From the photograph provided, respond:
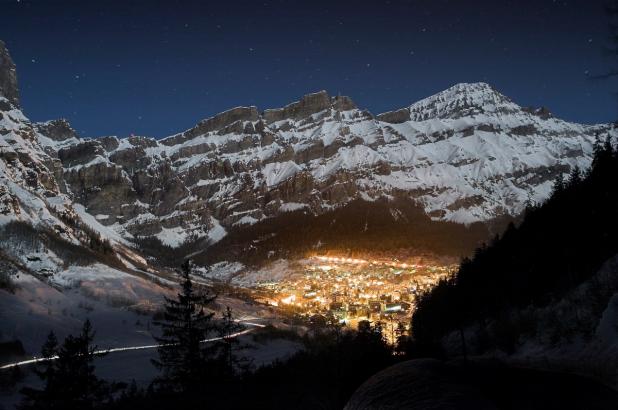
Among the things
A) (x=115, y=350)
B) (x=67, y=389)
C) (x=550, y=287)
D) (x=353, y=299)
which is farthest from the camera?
(x=353, y=299)

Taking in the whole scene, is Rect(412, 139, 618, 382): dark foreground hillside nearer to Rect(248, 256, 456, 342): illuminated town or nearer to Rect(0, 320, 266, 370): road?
Rect(0, 320, 266, 370): road

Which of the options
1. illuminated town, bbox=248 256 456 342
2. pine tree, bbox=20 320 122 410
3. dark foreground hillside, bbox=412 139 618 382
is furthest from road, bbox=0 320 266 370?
dark foreground hillside, bbox=412 139 618 382

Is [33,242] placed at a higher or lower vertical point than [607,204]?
higher

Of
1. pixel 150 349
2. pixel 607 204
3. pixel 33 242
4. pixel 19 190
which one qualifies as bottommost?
pixel 150 349

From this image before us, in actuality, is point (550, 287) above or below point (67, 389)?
above

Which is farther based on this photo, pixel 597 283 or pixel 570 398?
pixel 597 283

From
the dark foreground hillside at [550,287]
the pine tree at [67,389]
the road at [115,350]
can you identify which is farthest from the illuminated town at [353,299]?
the pine tree at [67,389]

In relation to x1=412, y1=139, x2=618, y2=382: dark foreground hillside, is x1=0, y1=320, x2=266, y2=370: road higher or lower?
lower

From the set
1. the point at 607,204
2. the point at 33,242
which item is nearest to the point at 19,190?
the point at 33,242

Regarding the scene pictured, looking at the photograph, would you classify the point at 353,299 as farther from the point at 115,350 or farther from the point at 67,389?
the point at 67,389

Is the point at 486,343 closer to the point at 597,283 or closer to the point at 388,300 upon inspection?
the point at 597,283

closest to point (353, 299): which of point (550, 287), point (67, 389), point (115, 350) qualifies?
point (115, 350)
